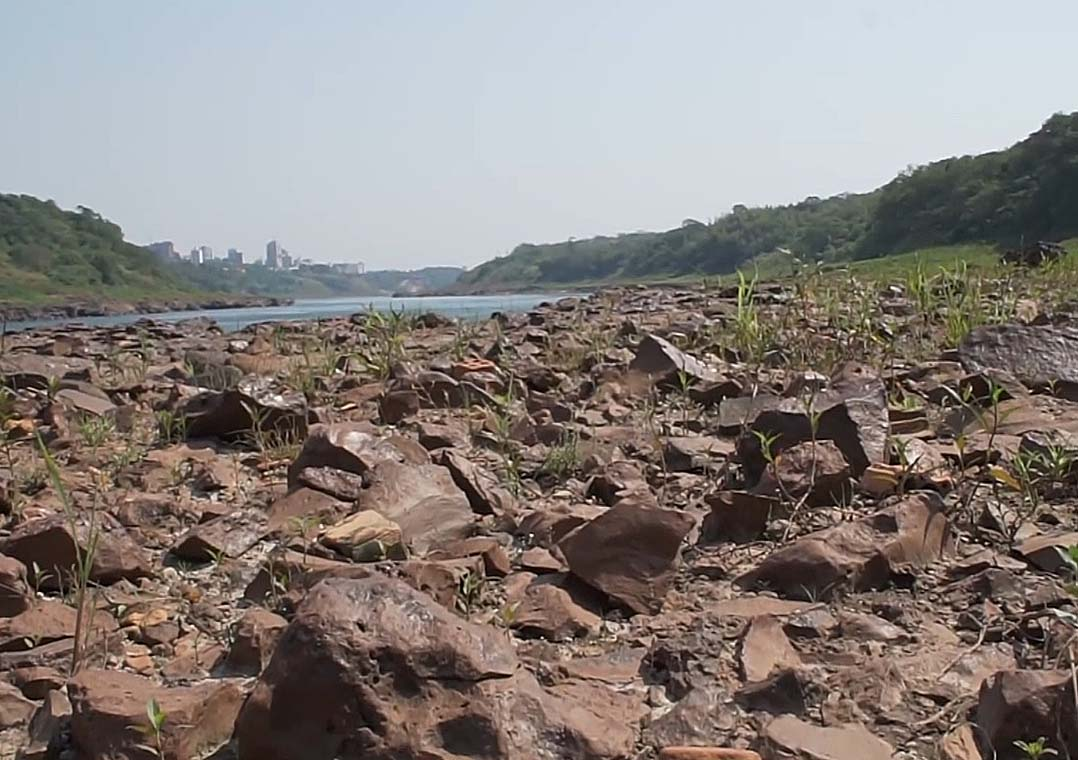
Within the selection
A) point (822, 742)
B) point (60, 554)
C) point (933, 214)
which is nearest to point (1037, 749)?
point (822, 742)

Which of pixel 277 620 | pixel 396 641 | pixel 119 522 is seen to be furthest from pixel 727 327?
pixel 396 641

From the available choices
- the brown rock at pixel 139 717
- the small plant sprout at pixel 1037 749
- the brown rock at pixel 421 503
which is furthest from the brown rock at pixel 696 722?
the brown rock at pixel 421 503

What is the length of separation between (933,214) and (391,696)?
47.8m

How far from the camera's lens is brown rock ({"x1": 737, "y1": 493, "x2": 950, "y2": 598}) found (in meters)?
2.25

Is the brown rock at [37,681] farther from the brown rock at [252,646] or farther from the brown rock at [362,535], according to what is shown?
the brown rock at [362,535]

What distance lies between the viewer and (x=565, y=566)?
2428mm

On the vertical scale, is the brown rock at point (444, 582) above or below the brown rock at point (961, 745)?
above

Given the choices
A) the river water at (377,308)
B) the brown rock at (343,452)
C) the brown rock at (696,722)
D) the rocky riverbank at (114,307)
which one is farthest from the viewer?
the rocky riverbank at (114,307)

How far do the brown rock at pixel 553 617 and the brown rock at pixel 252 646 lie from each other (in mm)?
462

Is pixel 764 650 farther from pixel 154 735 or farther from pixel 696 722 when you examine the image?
pixel 154 735

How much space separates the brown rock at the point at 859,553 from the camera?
2.25 meters

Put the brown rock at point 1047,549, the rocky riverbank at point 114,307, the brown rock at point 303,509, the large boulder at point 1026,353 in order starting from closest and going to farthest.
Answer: the brown rock at point 1047,549 < the brown rock at point 303,509 < the large boulder at point 1026,353 < the rocky riverbank at point 114,307

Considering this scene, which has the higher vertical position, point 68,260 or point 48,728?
point 68,260

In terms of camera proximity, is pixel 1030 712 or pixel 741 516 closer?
pixel 1030 712
